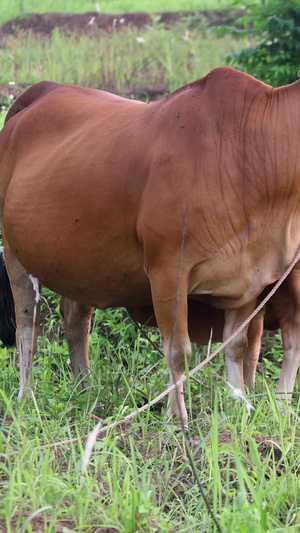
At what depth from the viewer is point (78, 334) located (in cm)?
514

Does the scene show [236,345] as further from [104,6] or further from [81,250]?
[104,6]

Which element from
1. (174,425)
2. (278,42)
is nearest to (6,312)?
(174,425)

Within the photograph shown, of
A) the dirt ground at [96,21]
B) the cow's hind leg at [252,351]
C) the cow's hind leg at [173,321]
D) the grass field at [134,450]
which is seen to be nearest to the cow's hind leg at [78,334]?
the grass field at [134,450]

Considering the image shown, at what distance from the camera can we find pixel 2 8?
15.2m

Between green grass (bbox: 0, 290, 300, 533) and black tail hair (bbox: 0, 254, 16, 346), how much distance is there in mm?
630

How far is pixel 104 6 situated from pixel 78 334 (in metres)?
13.0

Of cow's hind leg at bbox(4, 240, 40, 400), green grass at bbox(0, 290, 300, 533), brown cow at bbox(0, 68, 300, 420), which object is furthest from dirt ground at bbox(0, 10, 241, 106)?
green grass at bbox(0, 290, 300, 533)

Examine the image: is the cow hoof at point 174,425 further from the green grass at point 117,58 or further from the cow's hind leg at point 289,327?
the green grass at point 117,58

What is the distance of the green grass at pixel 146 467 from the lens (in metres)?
2.85

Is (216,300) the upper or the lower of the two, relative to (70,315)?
upper

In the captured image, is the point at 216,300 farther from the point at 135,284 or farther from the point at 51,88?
the point at 51,88

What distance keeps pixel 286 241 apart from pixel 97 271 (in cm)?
93

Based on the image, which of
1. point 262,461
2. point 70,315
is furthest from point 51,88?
point 262,461

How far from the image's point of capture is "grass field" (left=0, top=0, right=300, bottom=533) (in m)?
2.87
